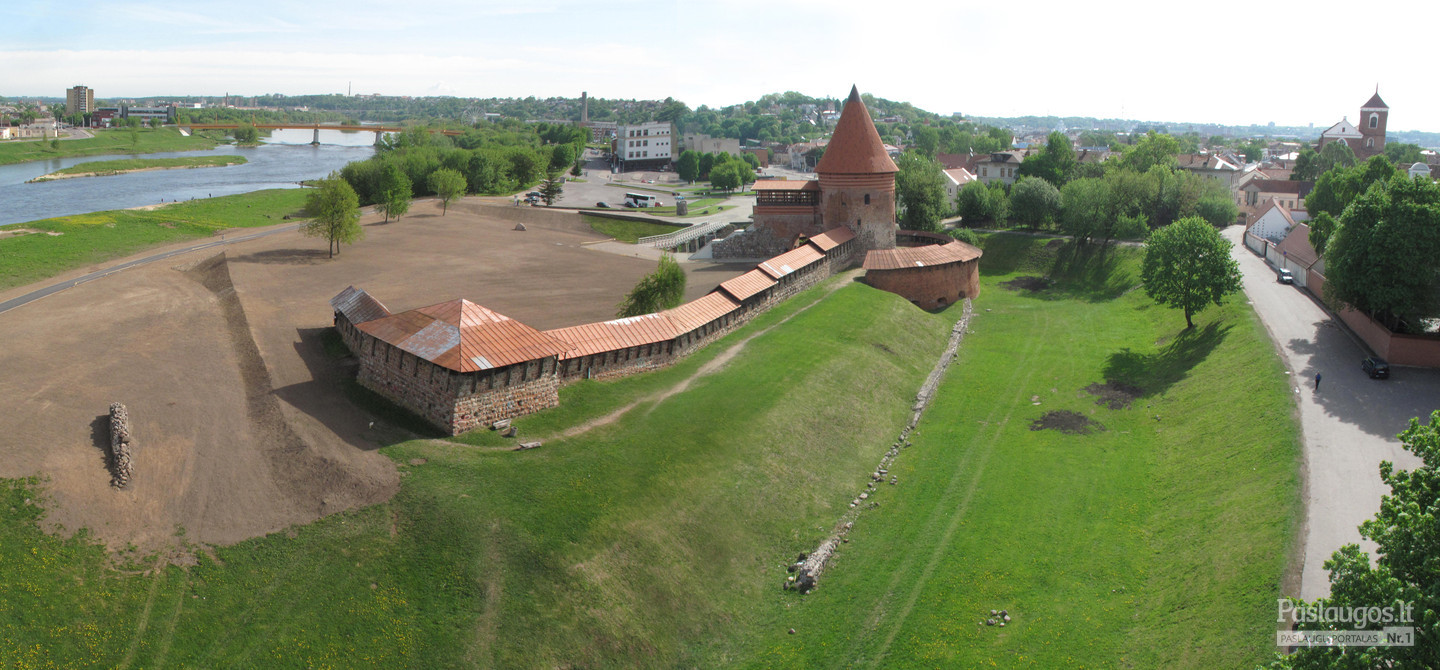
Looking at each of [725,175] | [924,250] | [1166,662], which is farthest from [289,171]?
[1166,662]

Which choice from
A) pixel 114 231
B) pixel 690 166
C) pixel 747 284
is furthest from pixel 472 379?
pixel 690 166

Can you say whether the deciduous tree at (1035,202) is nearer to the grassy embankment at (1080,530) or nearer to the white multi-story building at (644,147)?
the grassy embankment at (1080,530)

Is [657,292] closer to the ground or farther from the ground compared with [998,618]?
farther from the ground

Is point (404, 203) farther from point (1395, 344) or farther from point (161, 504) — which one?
point (1395, 344)

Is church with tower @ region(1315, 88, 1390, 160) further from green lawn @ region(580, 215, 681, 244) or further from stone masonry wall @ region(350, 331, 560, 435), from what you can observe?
stone masonry wall @ region(350, 331, 560, 435)

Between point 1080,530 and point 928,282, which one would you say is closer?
point 1080,530

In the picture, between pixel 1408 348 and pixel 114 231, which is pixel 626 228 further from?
pixel 1408 348
